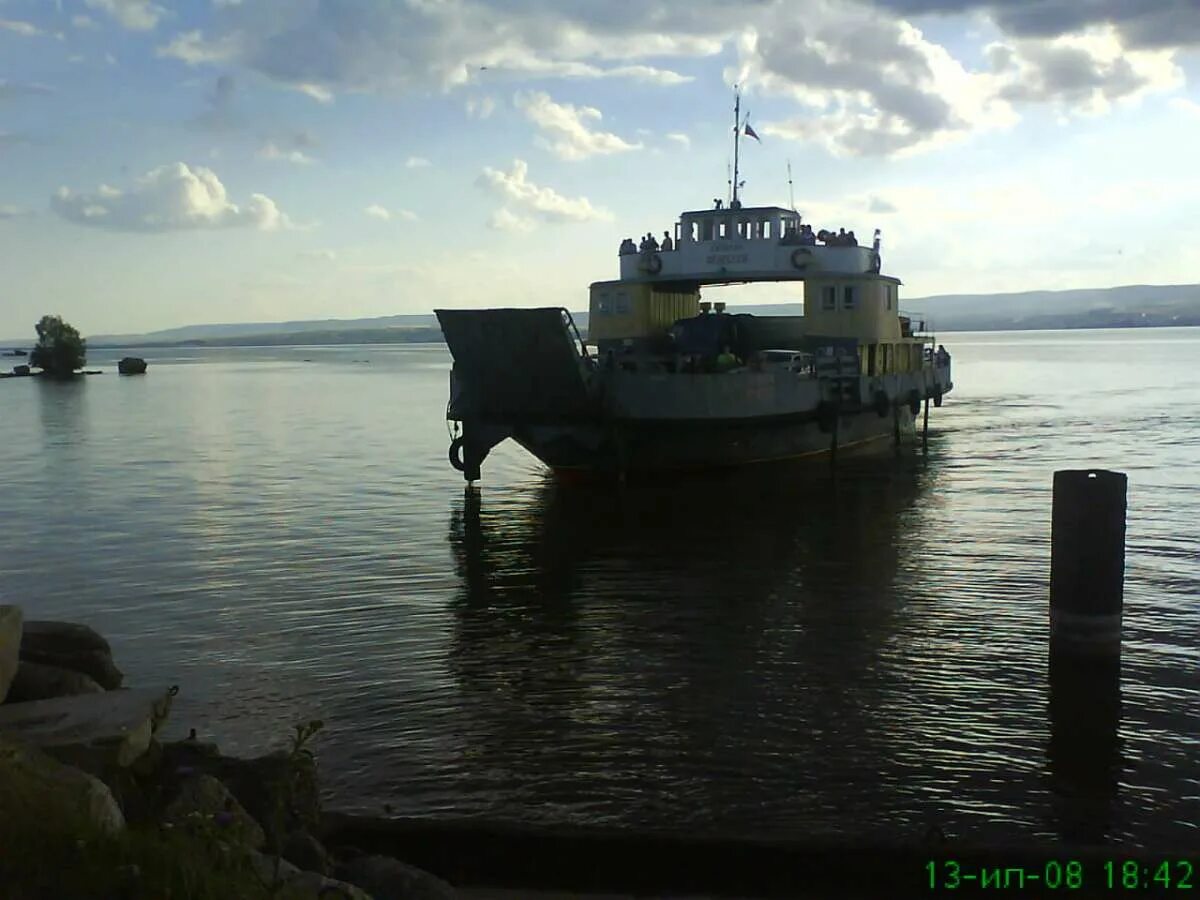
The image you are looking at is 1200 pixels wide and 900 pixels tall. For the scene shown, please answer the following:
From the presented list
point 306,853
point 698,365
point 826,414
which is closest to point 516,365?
point 698,365

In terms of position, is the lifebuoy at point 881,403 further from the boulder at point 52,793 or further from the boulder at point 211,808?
the boulder at point 52,793

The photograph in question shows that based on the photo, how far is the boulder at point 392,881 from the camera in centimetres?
617

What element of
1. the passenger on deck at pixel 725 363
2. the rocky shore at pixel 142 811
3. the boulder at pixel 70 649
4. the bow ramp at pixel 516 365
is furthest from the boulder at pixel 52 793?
the passenger on deck at pixel 725 363

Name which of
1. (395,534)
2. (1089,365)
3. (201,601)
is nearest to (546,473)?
(395,534)

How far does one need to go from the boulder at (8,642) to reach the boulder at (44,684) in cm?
56

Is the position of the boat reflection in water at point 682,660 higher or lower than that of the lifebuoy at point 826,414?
lower

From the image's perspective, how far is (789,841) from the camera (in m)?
7.41

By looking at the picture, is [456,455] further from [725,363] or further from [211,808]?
[211,808]

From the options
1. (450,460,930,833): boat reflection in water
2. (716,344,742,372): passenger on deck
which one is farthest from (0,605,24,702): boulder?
(716,344,742,372): passenger on deck

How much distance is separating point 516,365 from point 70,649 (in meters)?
15.3

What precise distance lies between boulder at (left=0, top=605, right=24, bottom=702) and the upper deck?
2648cm

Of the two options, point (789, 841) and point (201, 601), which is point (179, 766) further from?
point (201, 601)

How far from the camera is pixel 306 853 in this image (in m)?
6.58

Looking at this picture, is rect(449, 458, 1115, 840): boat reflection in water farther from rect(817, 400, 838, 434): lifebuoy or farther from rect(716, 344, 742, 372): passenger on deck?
rect(817, 400, 838, 434): lifebuoy
